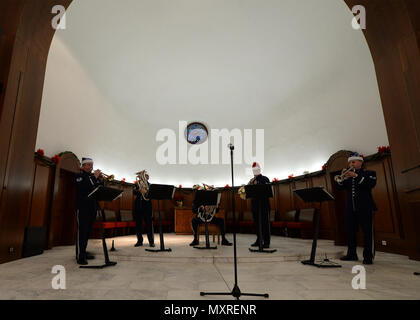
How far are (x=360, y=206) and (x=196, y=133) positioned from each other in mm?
9281

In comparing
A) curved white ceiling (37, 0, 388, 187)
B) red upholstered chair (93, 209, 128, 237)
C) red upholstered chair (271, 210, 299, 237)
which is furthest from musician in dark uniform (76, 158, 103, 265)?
red upholstered chair (271, 210, 299, 237)

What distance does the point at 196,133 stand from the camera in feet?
40.8

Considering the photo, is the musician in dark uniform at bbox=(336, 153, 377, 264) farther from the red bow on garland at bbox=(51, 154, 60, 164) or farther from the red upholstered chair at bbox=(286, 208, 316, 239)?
the red bow on garland at bbox=(51, 154, 60, 164)

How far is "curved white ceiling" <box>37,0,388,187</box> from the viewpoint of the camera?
22.4 ft

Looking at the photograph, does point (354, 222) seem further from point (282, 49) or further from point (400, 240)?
point (282, 49)

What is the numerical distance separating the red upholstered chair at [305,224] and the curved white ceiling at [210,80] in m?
1.70

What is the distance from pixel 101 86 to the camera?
923 cm

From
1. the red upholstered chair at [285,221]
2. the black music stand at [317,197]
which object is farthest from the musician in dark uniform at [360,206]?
the red upholstered chair at [285,221]

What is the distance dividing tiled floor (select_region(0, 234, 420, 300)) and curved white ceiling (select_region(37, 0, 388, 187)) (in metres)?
4.07

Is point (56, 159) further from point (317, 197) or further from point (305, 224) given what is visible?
point (305, 224)
